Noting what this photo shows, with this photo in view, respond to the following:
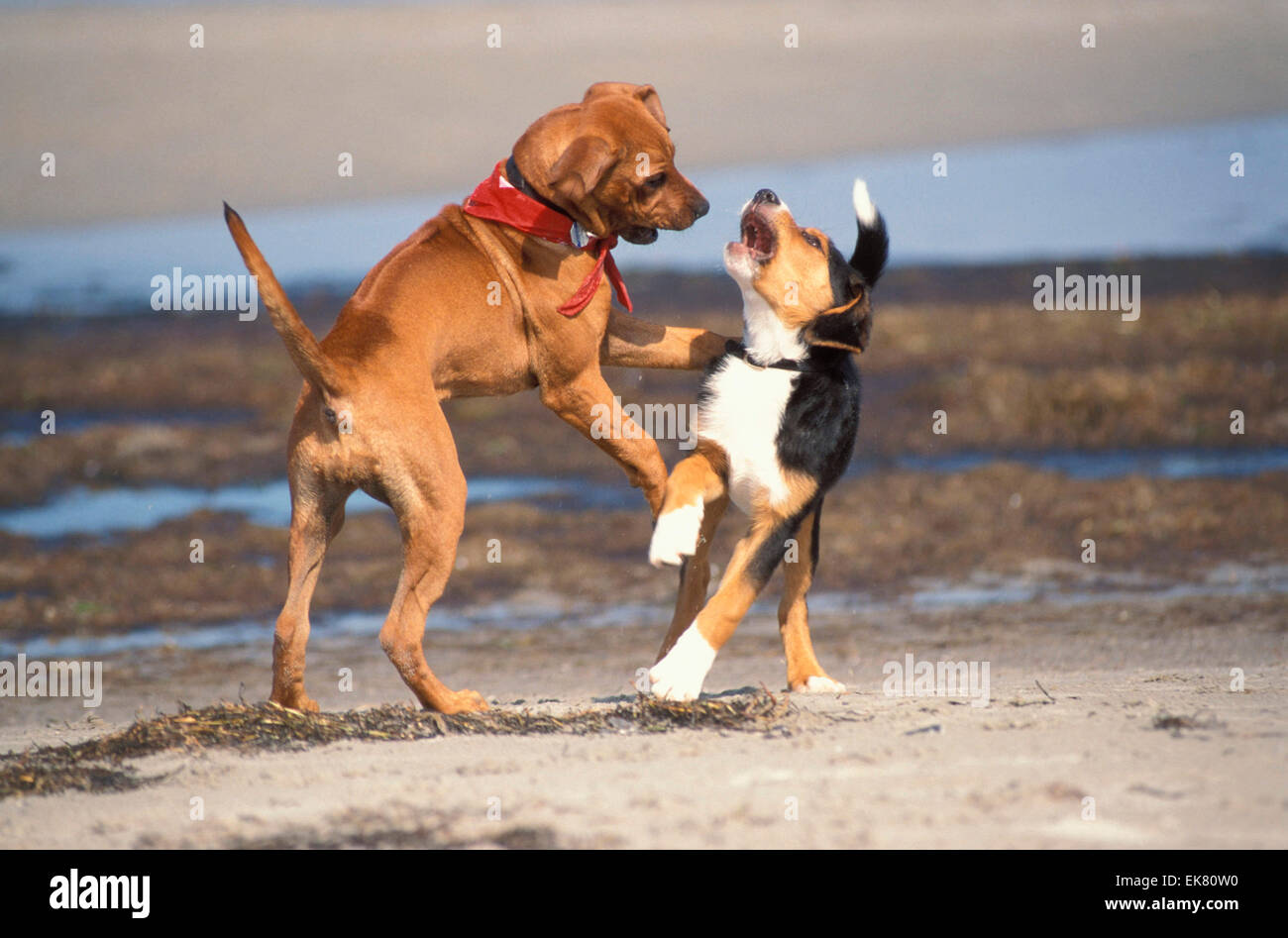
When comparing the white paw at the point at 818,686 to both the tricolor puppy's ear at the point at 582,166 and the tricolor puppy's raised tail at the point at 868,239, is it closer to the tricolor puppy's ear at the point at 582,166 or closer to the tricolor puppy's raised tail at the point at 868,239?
the tricolor puppy's raised tail at the point at 868,239

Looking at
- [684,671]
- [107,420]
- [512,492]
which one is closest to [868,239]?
[684,671]

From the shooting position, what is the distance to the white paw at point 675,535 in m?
5.53

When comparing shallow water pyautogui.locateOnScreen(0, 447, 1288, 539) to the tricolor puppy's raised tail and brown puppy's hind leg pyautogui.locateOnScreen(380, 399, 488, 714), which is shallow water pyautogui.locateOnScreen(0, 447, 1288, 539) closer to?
the tricolor puppy's raised tail

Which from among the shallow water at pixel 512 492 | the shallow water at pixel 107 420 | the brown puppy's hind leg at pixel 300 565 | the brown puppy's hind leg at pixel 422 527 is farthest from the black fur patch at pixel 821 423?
the shallow water at pixel 107 420

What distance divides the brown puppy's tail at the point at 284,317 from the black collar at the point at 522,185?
4.24ft

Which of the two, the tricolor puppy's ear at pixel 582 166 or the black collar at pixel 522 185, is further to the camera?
the black collar at pixel 522 185

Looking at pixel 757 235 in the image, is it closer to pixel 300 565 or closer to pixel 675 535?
pixel 675 535

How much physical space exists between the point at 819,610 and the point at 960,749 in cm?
480

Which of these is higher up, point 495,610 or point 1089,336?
point 1089,336

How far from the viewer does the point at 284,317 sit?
5.00 m

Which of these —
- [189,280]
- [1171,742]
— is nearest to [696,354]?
[1171,742]

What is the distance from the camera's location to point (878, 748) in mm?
4637

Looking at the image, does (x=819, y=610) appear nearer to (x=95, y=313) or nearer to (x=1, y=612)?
(x=1, y=612)

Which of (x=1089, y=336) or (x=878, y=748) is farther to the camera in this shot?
(x=1089, y=336)
